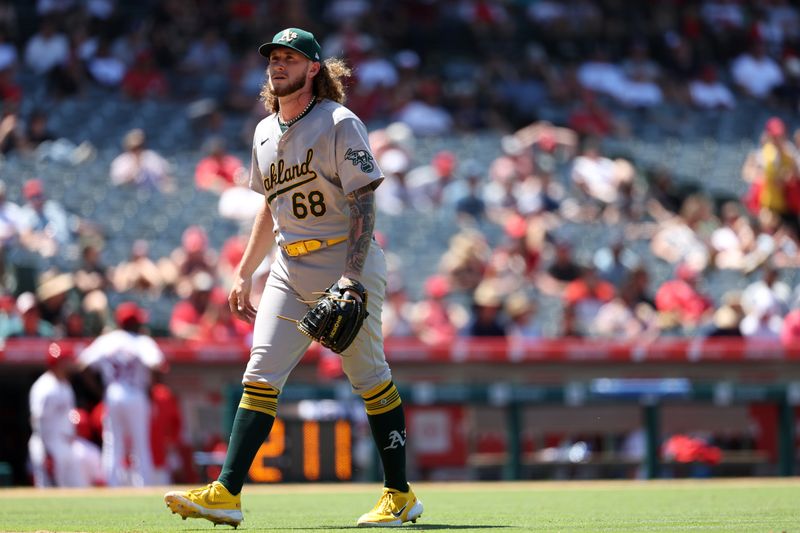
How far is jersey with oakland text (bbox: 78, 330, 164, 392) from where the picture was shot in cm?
1089

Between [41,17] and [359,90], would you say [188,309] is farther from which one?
[41,17]

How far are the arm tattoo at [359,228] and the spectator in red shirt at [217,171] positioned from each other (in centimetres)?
1021

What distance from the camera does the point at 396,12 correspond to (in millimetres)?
21203

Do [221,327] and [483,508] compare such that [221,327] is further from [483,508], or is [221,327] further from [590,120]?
[590,120]

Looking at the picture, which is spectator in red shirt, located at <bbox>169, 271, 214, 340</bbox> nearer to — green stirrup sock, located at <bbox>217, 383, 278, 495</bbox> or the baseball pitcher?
the baseball pitcher

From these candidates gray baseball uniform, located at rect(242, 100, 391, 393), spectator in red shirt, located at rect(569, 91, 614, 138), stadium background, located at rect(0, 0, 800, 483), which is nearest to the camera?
gray baseball uniform, located at rect(242, 100, 391, 393)

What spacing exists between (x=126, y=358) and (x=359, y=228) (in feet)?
19.1

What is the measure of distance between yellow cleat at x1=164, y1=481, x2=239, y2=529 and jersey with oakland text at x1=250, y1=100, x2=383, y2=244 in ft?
3.34

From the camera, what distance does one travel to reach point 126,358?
35.7ft

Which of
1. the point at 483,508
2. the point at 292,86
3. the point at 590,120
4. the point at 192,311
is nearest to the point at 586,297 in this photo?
the point at 192,311

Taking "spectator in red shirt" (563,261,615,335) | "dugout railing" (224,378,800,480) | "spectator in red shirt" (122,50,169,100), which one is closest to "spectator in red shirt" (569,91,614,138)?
"spectator in red shirt" (563,261,615,335)

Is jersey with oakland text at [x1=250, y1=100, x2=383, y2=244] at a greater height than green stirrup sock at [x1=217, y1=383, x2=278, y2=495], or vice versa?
jersey with oakland text at [x1=250, y1=100, x2=383, y2=244]

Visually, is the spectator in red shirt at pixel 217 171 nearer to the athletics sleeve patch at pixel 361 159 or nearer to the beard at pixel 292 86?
the beard at pixel 292 86

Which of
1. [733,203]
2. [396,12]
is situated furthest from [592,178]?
[396,12]
